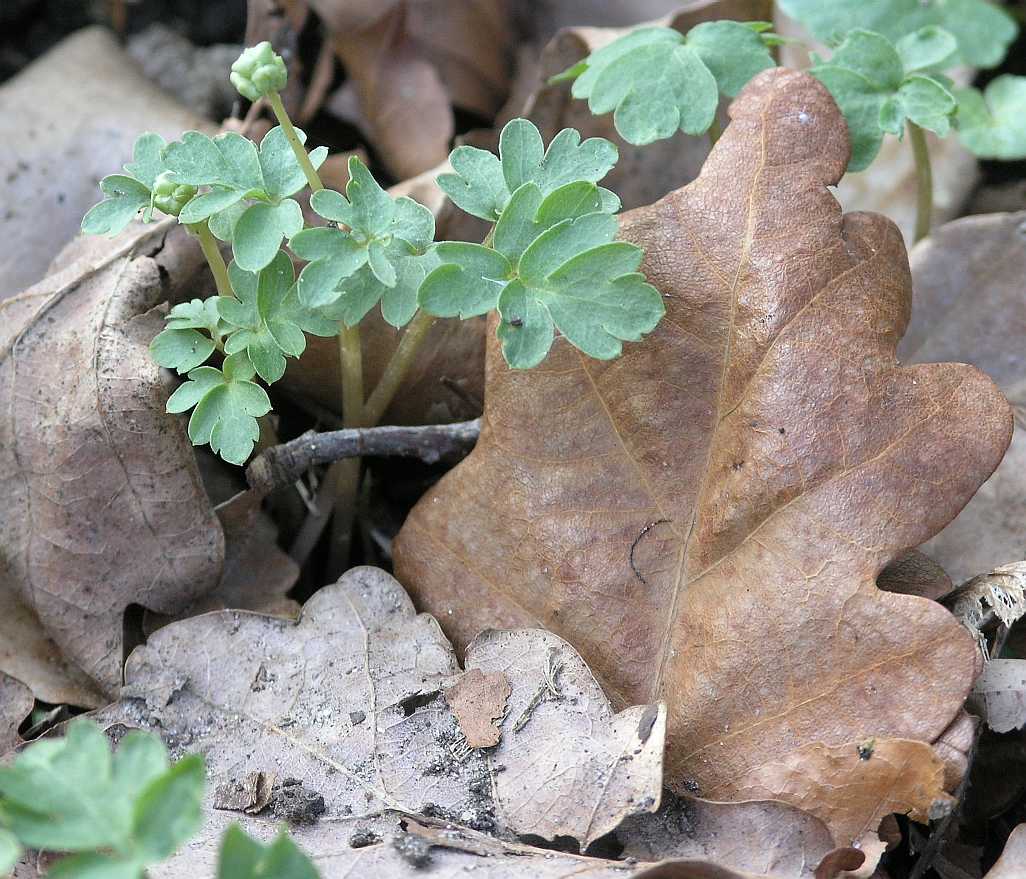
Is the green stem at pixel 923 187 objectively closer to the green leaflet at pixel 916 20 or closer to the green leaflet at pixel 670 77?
the green leaflet at pixel 916 20

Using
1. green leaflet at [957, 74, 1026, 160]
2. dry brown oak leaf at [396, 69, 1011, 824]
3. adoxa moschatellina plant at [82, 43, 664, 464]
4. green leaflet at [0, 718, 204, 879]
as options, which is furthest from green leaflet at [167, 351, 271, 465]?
green leaflet at [957, 74, 1026, 160]

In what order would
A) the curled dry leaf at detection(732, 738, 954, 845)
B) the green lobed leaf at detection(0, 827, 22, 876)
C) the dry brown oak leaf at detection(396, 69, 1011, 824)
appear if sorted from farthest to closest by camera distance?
the dry brown oak leaf at detection(396, 69, 1011, 824) → the curled dry leaf at detection(732, 738, 954, 845) → the green lobed leaf at detection(0, 827, 22, 876)

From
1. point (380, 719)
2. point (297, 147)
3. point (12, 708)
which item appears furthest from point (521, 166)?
point (12, 708)

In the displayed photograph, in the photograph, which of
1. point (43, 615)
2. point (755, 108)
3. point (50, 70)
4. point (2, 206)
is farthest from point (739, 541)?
point (50, 70)

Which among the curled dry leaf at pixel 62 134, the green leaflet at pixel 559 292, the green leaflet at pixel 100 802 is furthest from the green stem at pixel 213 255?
the green leaflet at pixel 100 802

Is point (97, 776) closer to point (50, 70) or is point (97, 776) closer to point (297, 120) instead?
point (297, 120)

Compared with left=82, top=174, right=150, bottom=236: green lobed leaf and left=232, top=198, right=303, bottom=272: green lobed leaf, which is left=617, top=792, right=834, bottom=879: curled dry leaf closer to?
left=232, top=198, right=303, bottom=272: green lobed leaf

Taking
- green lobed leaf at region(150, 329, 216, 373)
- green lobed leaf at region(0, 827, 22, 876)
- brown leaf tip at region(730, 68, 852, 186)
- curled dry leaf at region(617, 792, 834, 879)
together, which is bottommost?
curled dry leaf at region(617, 792, 834, 879)
